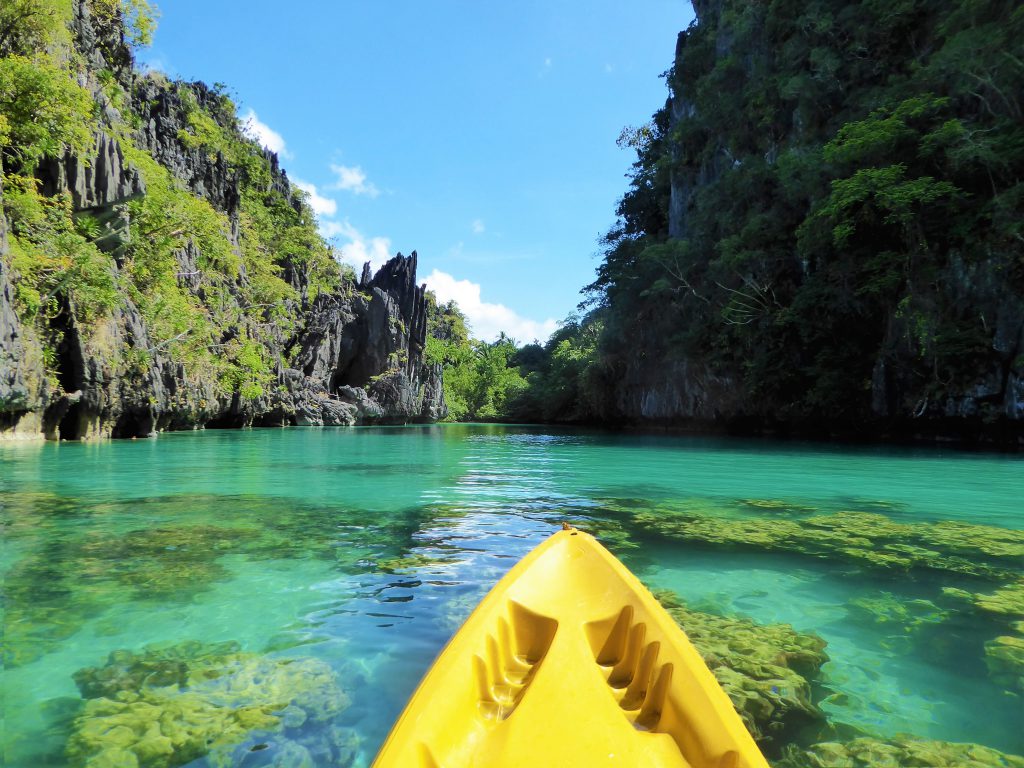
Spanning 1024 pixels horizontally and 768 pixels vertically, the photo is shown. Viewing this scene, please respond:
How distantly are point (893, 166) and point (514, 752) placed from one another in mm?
15870

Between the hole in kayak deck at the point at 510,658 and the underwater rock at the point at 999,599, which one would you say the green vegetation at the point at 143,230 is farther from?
the underwater rock at the point at 999,599

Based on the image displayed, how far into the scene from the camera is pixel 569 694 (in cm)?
180

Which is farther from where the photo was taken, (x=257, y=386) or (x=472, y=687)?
(x=257, y=386)

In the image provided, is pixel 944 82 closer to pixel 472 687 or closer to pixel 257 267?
pixel 472 687

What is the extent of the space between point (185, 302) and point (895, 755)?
853 inches

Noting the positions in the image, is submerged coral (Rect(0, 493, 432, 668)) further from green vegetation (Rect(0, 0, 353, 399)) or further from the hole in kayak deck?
green vegetation (Rect(0, 0, 353, 399))

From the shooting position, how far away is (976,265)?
13.2 meters

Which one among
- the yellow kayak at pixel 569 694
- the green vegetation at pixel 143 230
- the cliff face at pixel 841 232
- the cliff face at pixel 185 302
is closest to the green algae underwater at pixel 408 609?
the yellow kayak at pixel 569 694

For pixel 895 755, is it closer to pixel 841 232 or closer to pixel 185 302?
pixel 841 232

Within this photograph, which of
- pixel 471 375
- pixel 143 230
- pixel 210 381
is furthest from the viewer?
pixel 471 375

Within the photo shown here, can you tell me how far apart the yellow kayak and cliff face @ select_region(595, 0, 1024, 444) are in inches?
569

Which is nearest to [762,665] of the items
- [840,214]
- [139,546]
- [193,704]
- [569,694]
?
[569,694]

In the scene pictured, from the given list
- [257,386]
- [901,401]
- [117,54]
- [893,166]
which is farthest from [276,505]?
[117,54]

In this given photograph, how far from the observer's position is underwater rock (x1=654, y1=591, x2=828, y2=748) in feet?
6.49
